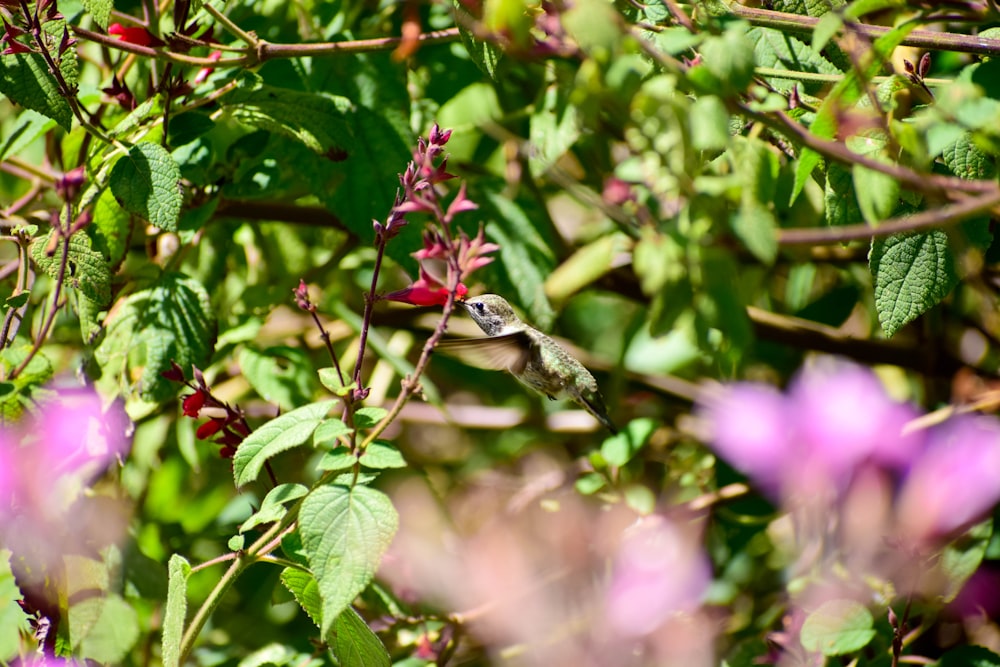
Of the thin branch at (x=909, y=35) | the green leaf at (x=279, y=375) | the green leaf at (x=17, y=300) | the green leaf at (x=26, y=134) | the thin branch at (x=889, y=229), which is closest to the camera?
the thin branch at (x=889, y=229)

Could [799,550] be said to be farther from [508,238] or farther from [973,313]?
[508,238]

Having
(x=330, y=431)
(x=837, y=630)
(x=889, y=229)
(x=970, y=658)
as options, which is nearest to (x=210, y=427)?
(x=330, y=431)

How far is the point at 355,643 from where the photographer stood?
4.12 ft

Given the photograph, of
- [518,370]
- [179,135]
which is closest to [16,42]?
[179,135]

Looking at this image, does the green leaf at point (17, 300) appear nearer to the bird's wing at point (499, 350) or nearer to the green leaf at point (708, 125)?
the bird's wing at point (499, 350)

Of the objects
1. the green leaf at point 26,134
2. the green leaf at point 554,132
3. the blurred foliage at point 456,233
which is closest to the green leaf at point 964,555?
the blurred foliage at point 456,233

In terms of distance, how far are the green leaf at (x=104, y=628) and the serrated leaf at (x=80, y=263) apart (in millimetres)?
567

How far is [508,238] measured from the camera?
1.81 metres

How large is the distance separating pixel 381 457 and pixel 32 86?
0.71 metres

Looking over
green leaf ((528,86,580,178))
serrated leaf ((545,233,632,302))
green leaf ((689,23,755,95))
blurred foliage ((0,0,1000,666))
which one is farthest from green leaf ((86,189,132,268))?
green leaf ((689,23,755,95))

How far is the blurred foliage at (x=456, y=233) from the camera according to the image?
899mm

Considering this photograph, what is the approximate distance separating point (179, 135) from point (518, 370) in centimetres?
67

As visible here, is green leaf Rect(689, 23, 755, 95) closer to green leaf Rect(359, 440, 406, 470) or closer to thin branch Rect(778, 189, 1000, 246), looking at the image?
thin branch Rect(778, 189, 1000, 246)

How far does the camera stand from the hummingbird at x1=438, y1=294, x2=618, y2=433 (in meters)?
1.59
